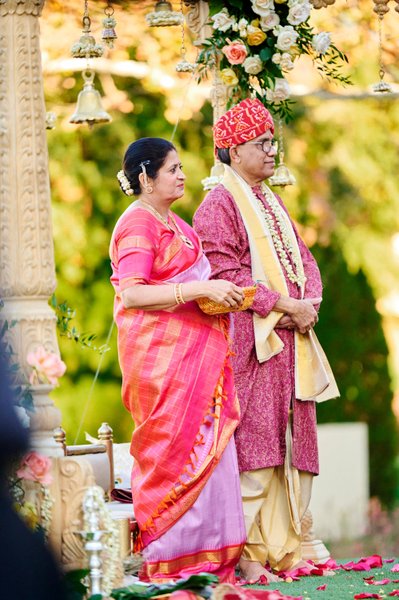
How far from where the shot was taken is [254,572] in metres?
6.59

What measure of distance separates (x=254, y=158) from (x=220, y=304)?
3.38ft

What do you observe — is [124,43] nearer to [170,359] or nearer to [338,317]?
[338,317]

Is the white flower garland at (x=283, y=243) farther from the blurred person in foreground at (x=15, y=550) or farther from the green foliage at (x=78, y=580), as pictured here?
the blurred person in foreground at (x=15, y=550)

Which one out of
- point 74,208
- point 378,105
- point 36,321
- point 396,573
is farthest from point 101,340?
point 36,321

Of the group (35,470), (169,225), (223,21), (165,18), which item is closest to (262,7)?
(223,21)

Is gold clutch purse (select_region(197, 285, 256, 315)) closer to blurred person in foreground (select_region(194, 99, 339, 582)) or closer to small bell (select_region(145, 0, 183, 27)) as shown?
blurred person in foreground (select_region(194, 99, 339, 582))

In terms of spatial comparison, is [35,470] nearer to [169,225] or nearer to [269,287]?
[169,225]

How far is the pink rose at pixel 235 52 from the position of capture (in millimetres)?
7141

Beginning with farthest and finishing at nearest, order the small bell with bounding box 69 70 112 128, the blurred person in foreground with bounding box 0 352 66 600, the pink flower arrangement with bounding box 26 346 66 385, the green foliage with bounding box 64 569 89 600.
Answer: the small bell with bounding box 69 70 112 128 < the pink flower arrangement with bounding box 26 346 66 385 < the green foliage with bounding box 64 569 89 600 < the blurred person in foreground with bounding box 0 352 66 600

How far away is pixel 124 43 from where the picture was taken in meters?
13.9

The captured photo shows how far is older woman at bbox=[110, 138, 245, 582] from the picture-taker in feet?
20.0

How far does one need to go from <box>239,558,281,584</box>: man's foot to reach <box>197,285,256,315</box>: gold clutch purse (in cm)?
125

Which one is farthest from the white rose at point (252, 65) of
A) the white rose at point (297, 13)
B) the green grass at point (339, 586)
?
the green grass at point (339, 586)

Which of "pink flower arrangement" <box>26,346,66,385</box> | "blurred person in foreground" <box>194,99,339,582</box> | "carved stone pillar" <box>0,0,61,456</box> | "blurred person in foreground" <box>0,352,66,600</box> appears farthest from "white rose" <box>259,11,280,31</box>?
"blurred person in foreground" <box>0,352,66,600</box>
